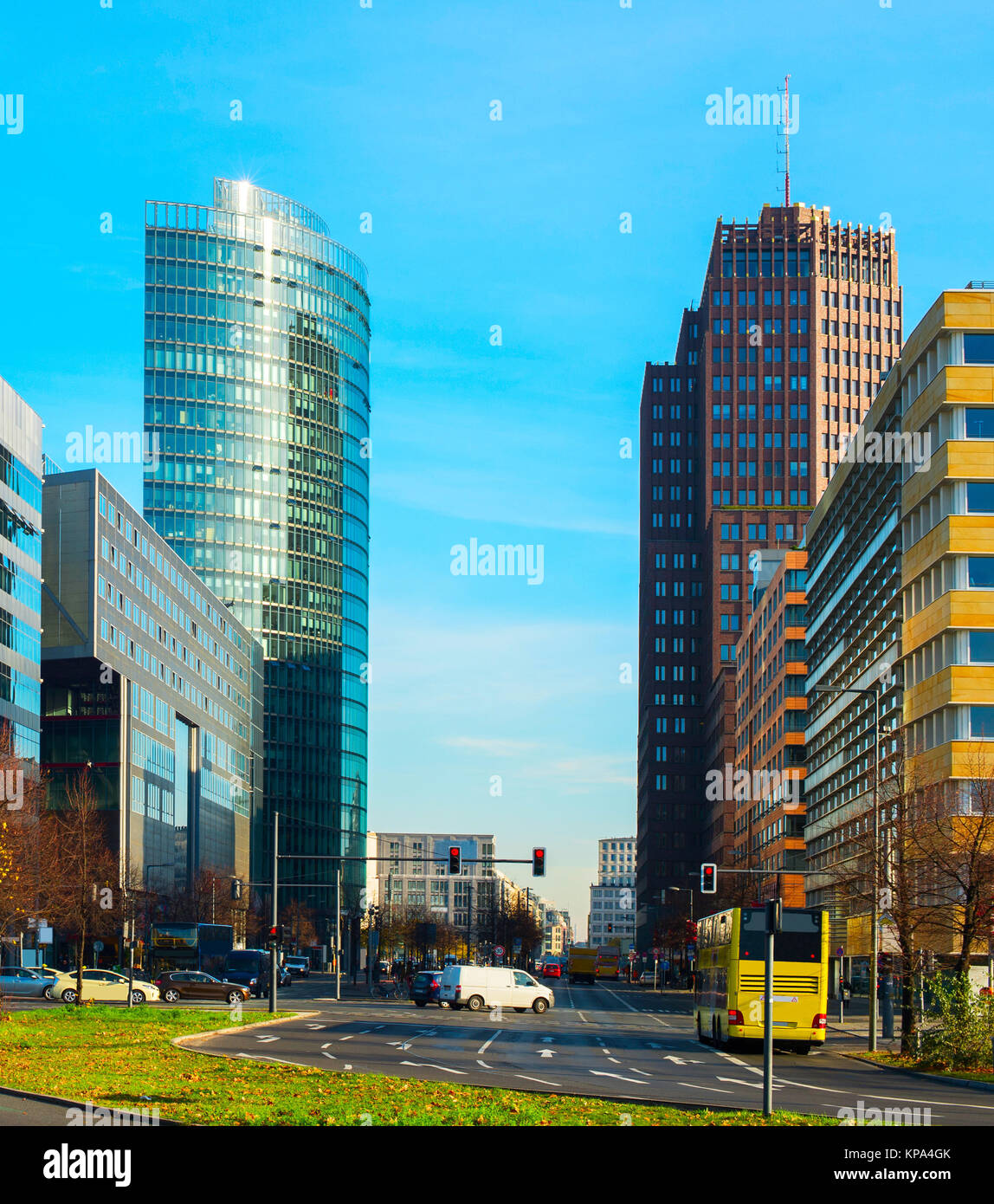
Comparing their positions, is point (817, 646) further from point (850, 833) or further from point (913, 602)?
point (913, 602)

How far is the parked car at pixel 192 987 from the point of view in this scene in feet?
219

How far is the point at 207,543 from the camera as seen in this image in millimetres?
162750

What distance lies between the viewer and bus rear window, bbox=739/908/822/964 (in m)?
37.0

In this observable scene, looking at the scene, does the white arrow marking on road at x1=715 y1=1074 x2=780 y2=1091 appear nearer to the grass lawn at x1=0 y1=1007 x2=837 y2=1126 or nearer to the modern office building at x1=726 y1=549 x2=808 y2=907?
the grass lawn at x1=0 y1=1007 x2=837 y2=1126

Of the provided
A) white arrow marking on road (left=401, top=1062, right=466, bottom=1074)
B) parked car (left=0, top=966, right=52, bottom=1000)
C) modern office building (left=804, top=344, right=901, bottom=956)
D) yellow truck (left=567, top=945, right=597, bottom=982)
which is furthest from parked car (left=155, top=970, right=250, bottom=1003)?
yellow truck (left=567, top=945, right=597, bottom=982)

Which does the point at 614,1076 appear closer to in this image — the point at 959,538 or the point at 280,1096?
the point at 280,1096

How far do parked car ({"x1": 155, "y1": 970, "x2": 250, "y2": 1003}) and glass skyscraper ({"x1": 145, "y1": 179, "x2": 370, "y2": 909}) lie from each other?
93647 millimetres

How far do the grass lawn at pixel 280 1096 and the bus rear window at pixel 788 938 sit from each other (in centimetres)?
1500

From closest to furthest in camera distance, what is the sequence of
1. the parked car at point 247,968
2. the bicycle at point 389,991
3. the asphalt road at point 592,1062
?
the asphalt road at point 592,1062 → the bicycle at point 389,991 → the parked car at point 247,968

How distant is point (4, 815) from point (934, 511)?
3992 cm

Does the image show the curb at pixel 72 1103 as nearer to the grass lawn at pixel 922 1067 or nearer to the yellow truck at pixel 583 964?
the grass lawn at pixel 922 1067

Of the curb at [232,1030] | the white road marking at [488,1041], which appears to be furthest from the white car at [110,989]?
the white road marking at [488,1041]

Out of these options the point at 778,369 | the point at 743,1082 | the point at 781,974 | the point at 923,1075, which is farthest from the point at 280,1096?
the point at 778,369
